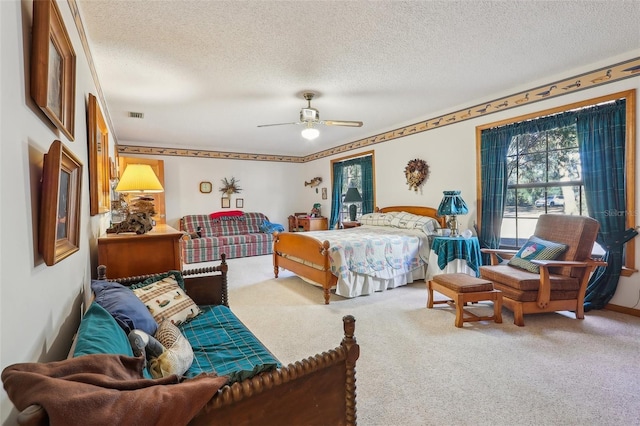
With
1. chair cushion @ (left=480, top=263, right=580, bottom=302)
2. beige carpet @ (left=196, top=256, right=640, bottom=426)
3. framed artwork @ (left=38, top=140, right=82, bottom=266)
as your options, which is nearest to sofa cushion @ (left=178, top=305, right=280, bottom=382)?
beige carpet @ (left=196, top=256, right=640, bottom=426)

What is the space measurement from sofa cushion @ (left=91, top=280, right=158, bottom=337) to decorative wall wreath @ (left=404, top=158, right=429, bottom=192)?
14.3 feet

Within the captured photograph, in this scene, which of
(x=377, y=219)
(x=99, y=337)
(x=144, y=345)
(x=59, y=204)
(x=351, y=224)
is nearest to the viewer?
(x=99, y=337)

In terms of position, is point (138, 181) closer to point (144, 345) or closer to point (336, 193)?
point (144, 345)

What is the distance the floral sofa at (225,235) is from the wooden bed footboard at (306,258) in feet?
6.47

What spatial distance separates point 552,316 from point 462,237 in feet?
4.20

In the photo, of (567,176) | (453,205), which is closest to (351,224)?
(453,205)

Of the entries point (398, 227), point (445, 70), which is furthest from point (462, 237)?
point (445, 70)

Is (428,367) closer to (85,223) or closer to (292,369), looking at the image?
(292,369)

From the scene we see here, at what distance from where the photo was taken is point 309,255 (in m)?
4.01

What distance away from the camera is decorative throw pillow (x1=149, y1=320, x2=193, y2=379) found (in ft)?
4.19

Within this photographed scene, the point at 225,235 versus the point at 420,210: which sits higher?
the point at 420,210

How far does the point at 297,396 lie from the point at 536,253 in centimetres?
323

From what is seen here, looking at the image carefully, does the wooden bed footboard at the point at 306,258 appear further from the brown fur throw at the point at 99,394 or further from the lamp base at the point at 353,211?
the brown fur throw at the point at 99,394

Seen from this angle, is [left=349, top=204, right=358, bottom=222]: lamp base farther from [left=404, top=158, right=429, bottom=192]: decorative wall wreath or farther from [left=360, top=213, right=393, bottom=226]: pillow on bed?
[left=404, top=158, right=429, bottom=192]: decorative wall wreath
